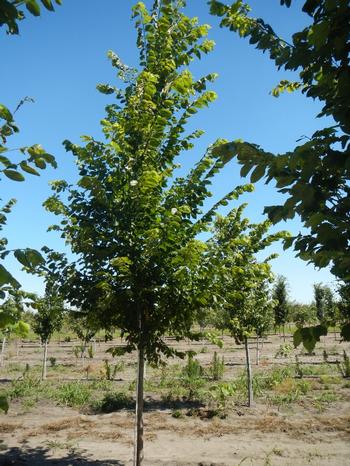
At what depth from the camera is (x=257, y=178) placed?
1680mm

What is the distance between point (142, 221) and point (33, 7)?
11.7ft

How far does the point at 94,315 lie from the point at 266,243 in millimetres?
2907

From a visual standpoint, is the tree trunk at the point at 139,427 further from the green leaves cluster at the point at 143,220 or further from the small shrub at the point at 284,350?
the small shrub at the point at 284,350

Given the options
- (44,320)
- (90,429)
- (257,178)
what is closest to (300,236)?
(257,178)

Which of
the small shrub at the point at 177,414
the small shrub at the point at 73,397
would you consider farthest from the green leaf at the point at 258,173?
the small shrub at the point at 73,397

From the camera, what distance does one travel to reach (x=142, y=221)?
16.8ft

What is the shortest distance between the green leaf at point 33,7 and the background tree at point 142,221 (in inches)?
119

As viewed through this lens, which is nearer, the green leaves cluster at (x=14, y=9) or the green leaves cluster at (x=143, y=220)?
the green leaves cluster at (x=14, y=9)

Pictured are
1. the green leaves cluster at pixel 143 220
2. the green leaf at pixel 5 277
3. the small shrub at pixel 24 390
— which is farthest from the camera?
the small shrub at pixel 24 390

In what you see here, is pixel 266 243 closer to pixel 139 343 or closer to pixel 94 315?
pixel 139 343

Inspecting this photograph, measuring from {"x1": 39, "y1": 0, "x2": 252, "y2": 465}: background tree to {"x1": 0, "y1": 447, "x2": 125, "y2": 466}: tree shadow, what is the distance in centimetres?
247

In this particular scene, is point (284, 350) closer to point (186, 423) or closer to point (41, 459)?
point (186, 423)

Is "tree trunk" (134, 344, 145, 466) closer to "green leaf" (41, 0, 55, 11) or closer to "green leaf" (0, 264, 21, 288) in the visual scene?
"green leaf" (0, 264, 21, 288)

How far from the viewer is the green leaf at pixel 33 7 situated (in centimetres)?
166
